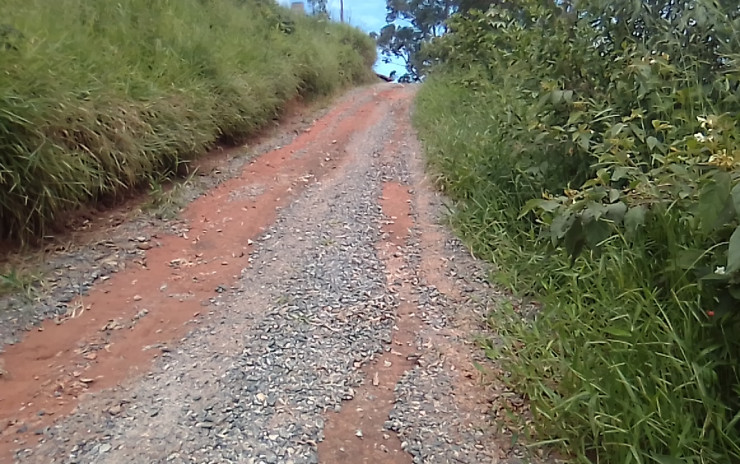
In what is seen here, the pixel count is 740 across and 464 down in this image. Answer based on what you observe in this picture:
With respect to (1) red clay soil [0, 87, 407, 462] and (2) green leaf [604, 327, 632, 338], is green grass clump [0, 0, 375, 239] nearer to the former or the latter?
(1) red clay soil [0, 87, 407, 462]

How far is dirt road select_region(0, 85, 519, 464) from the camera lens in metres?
1.70

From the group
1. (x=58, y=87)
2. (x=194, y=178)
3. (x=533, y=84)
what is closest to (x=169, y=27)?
(x=194, y=178)

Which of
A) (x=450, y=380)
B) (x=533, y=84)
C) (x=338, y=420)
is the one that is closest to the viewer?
(x=338, y=420)

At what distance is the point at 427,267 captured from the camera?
300 cm

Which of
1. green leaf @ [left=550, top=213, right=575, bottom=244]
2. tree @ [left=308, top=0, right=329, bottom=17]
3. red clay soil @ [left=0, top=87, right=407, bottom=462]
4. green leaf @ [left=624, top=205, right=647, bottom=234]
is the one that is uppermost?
tree @ [left=308, top=0, right=329, bottom=17]

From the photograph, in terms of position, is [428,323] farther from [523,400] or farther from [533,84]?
[533,84]

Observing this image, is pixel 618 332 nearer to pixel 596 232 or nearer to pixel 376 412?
pixel 596 232

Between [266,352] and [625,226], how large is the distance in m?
1.44

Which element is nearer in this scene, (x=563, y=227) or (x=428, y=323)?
(x=563, y=227)

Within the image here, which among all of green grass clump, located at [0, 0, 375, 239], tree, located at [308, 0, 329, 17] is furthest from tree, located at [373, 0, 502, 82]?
green grass clump, located at [0, 0, 375, 239]

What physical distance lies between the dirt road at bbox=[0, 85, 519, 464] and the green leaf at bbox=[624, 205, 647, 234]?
814 millimetres

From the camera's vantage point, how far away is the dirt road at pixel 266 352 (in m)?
1.70

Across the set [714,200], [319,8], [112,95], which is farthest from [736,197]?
[319,8]

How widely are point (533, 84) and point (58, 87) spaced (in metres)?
2.75
